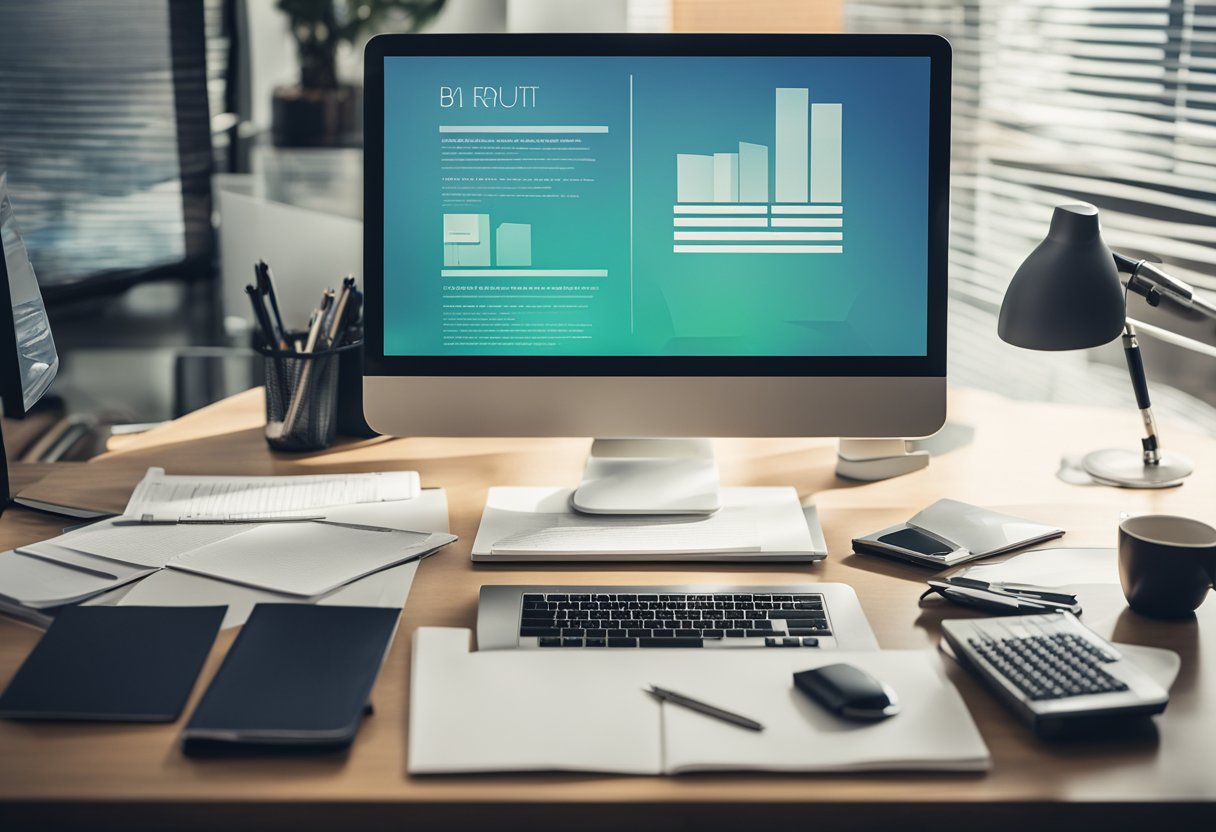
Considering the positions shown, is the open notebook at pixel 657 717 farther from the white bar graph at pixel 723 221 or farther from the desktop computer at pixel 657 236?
the white bar graph at pixel 723 221

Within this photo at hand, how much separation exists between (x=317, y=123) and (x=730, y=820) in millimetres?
2210

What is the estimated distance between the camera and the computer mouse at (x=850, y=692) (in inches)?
32.0

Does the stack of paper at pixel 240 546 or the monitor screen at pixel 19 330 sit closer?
the stack of paper at pixel 240 546

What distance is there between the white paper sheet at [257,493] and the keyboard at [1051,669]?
0.66m

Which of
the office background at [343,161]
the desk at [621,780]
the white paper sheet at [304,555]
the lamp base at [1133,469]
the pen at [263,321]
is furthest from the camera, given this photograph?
the office background at [343,161]

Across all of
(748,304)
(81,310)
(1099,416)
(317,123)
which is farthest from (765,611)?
(81,310)

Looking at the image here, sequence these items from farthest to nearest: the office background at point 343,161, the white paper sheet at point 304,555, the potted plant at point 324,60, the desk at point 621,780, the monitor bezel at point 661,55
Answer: the potted plant at point 324,60, the office background at point 343,161, the monitor bezel at point 661,55, the white paper sheet at point 304,555, the desk at point 621,780

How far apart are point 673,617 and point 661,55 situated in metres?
0.59

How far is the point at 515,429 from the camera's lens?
4.07 feet

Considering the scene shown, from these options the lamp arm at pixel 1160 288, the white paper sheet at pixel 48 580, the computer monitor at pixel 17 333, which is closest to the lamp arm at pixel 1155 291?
the lamp arm at pixel 1160 288

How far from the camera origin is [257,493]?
1293 millimetres

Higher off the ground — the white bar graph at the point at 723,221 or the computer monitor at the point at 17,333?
the white bar graph at the point at 723,221

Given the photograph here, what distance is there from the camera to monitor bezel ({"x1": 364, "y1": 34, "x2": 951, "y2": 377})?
118 cm

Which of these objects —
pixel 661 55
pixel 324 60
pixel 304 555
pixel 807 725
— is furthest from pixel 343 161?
pixel 807 725
